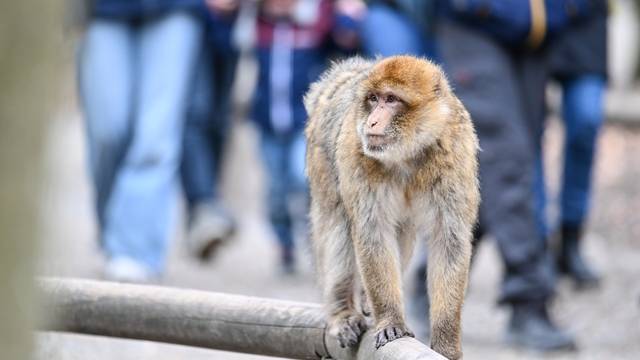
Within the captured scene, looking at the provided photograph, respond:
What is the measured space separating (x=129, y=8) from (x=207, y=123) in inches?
76.4

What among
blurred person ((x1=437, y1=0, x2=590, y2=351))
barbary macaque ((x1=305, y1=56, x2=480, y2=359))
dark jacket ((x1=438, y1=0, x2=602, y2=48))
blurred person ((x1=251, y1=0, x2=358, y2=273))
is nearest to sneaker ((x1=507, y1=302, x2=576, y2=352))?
blurred person ((x1=437, y1=0, x2=590, y2=351))

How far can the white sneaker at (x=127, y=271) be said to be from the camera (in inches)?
344

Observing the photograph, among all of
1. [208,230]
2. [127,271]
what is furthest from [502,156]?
[208,230]

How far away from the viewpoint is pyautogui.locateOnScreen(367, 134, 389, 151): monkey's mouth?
17.1ft

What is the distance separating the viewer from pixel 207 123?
10734 mm

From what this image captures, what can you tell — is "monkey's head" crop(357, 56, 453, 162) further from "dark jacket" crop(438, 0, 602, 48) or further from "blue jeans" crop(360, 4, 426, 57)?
"blue jeans" crop(360, 4, 426, 57)

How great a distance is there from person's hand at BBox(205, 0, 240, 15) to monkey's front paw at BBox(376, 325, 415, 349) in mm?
5081

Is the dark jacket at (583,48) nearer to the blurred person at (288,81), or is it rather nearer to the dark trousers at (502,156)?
the dark trousers at (502,156)

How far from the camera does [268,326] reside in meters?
5.42

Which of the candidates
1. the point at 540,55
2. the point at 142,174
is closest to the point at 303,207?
the point at 142,174

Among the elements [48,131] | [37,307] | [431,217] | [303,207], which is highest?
[48,131]

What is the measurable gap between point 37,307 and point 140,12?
5.38 m

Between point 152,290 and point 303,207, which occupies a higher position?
point 152,290

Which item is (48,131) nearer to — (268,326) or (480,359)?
(268,326)
